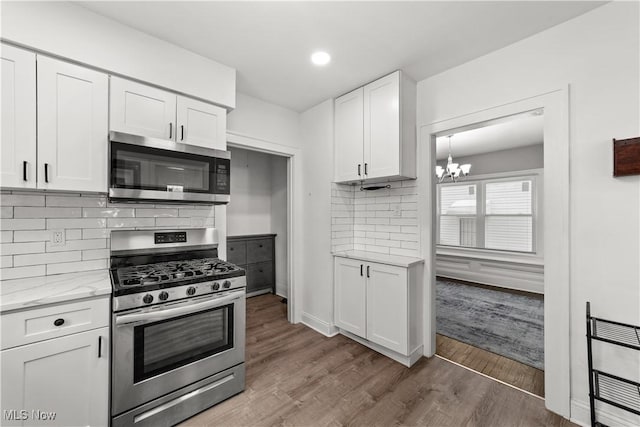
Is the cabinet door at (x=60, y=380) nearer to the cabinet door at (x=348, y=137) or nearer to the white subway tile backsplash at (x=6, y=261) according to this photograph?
the white subway tile backsplash at (x=6, y=261)

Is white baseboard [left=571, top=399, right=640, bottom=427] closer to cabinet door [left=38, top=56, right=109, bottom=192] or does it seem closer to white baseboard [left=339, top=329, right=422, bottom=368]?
white baseboard [left=339, top=329, right=422, bottom=368]

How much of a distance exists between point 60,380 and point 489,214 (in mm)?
6246

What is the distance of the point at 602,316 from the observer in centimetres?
173

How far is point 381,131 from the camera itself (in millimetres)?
2633

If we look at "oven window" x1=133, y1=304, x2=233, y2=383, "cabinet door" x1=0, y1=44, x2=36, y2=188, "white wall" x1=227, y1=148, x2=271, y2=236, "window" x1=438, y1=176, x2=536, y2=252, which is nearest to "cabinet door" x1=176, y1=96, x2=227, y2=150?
"cabinet door" x1=0, y1=44, x2=36, y2=188

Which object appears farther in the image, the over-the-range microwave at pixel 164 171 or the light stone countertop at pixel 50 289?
the over-the-range microwave at pixel 164 171

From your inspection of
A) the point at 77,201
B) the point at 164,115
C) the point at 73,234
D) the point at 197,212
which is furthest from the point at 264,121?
the point at 73,234

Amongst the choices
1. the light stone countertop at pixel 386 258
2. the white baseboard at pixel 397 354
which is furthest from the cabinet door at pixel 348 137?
the white baseboard at pixel 397 354

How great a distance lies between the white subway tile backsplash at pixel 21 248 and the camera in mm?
1722

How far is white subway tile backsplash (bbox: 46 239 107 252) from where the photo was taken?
1862 mm

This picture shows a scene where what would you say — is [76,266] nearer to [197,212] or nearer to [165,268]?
[165,268]

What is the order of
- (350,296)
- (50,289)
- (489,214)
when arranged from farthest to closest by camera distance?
1. (489,214)
2. (350,296)
3. (50,289)

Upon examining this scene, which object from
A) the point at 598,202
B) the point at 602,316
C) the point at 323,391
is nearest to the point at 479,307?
the point at 602,316

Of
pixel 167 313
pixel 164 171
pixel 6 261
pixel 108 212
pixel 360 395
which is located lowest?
pixel 360 395
